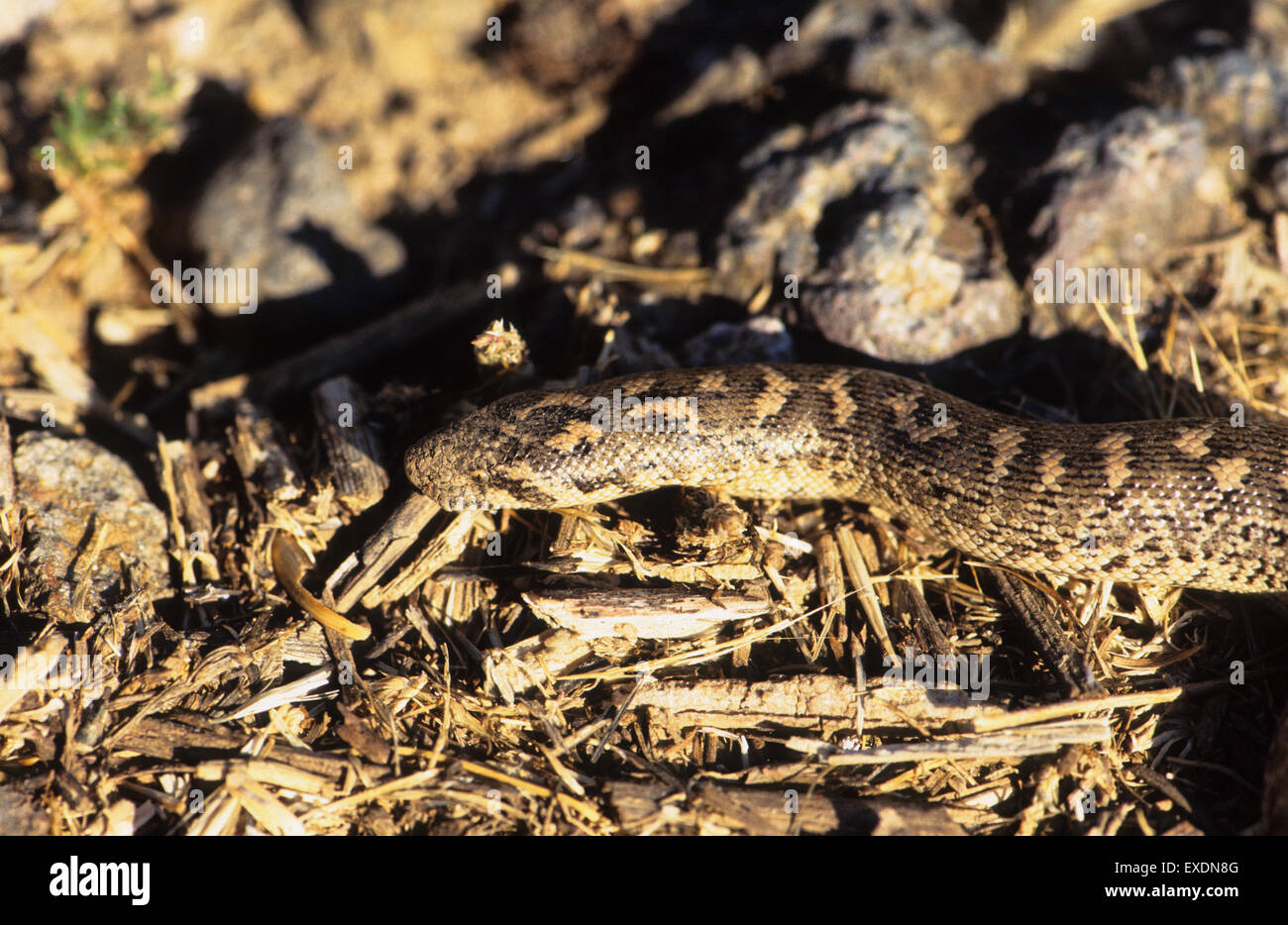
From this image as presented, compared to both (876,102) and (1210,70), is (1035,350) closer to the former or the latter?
(876,102)

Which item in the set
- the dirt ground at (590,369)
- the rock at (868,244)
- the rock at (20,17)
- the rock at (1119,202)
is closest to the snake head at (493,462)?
the dirt ground at (590,369)

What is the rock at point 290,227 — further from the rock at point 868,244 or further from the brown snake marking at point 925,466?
the rock at point 868,244

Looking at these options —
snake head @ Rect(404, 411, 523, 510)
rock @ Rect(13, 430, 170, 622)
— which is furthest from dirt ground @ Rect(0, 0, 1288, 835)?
snake head @ Rect(404, 411, 523, 510)

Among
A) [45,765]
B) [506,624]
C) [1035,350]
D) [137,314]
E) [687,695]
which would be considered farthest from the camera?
[137,314]

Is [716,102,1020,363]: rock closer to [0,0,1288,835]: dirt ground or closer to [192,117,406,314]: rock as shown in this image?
[0,0,1288,835]: dirt ground

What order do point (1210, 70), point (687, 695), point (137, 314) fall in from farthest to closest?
point (137, 314) < point (1210, 70) < point (687, 695)

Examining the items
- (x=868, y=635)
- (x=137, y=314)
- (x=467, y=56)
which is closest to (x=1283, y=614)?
(x=868, y=635)

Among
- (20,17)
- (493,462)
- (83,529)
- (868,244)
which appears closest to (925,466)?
(868,244)
